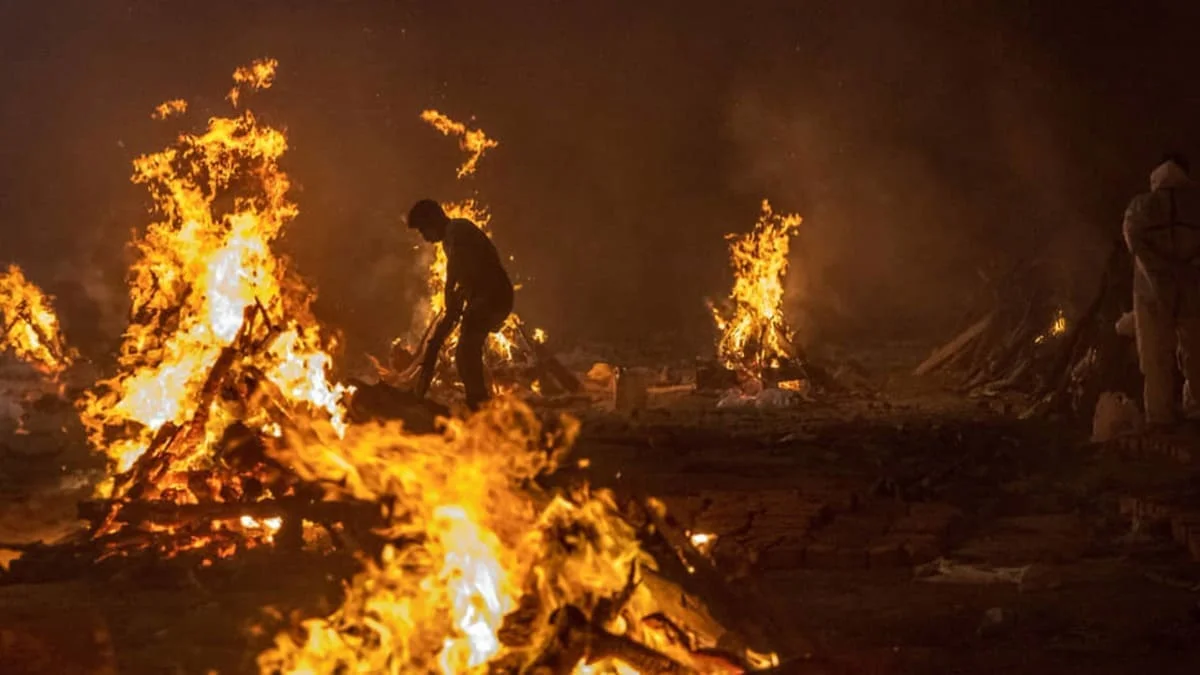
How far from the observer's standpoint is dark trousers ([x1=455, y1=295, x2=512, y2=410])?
36.8ft

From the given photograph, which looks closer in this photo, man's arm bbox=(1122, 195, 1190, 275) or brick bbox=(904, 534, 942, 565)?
brick bbox=(904, 534, 942, 565)

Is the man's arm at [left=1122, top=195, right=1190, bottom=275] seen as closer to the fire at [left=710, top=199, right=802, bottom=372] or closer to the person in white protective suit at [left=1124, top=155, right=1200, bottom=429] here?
the person in white protective suit at [left=1124, top=155, right=1200, bottom=429]

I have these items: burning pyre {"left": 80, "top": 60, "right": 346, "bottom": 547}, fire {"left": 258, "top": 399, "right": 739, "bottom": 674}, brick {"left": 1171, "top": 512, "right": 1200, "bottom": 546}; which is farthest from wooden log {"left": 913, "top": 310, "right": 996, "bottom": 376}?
fire {"left": 258, "top": 399, "right": 739, "bottom": 674}

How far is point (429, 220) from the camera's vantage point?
10727mm

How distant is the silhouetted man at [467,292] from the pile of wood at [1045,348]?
7289mm

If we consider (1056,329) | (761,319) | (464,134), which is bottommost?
(1056,329)

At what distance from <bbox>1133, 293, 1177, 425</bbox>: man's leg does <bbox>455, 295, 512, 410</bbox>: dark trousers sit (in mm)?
6598

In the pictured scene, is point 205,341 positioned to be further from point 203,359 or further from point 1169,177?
point 1169,177

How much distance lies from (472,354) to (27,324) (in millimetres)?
Result: 11932

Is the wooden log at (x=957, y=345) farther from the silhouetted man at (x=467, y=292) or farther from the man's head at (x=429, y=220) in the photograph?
the man's head at (x=429, y=220)

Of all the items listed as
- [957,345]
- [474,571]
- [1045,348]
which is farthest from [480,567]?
[957,345]

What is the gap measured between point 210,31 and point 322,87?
357 centimetres

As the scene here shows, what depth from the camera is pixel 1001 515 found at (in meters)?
9.44

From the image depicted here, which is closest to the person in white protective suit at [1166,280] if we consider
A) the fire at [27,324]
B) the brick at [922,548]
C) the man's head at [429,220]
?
the brick at [922,548]
